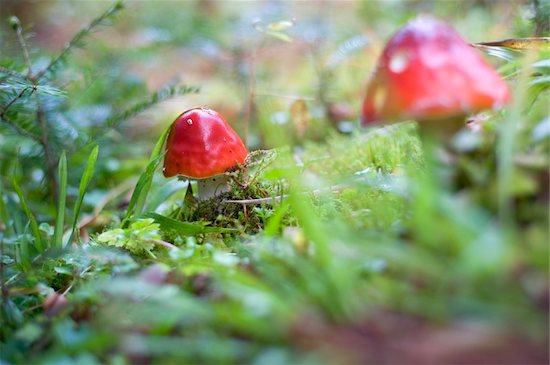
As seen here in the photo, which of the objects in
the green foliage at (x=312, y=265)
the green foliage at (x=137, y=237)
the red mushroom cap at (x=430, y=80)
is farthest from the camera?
the green foliage at (x=137, y=237)

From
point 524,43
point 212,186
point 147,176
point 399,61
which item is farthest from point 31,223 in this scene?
point 524,43

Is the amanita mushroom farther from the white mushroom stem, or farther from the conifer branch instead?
the conifer branch

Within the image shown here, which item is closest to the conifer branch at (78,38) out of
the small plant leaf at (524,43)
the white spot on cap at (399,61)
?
the white spot on cap at (399,61)

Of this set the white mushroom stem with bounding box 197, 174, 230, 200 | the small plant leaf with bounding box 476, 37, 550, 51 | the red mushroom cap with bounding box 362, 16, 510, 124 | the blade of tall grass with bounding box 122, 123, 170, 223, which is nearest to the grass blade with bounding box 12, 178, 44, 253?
the blade of tall grass with bounding box 122, 123, 170, 223

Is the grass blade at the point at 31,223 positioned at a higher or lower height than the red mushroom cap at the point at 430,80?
lower

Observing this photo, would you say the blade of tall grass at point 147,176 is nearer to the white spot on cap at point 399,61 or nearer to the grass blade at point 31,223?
the grass blade at point 31,223

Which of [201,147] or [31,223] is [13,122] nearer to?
[31,223]

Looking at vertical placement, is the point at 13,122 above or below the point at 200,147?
below
